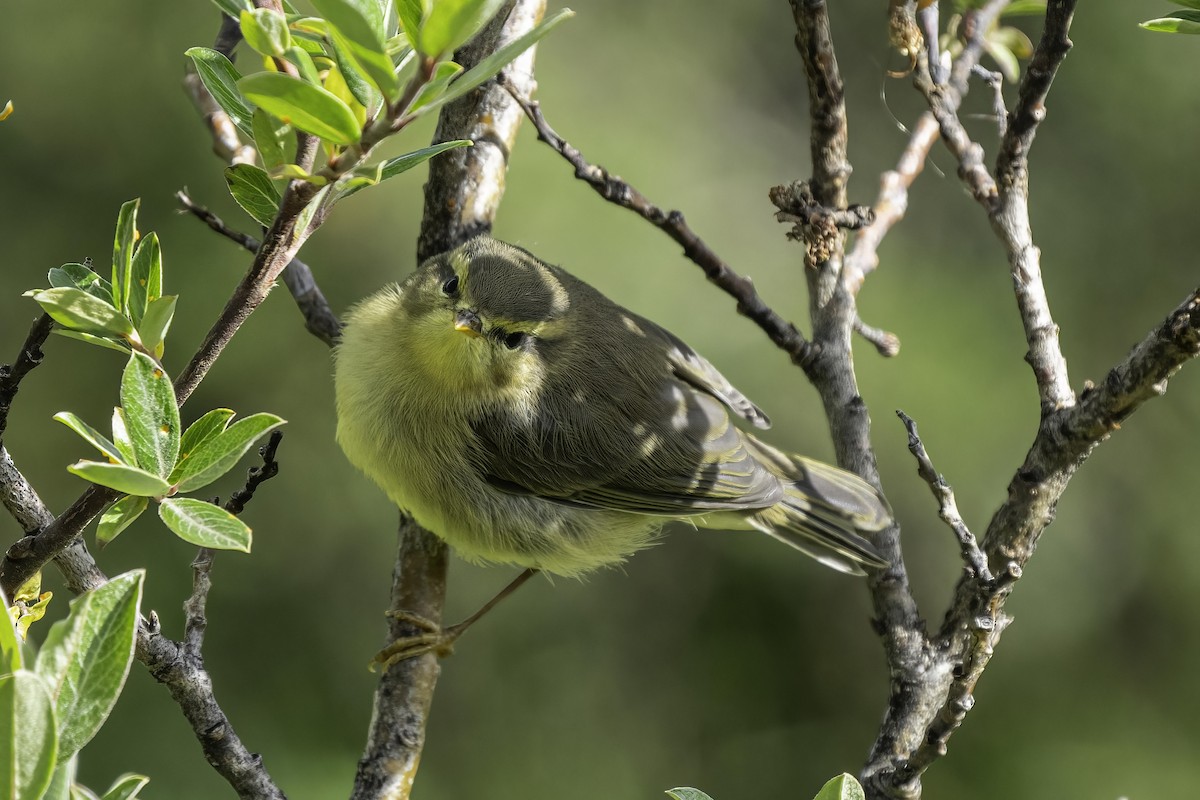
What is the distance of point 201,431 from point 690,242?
4.69 ft

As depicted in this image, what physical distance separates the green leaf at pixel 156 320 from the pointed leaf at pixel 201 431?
0.34ft

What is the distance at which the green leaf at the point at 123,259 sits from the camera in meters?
1.19

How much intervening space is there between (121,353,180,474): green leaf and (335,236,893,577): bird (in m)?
1.52

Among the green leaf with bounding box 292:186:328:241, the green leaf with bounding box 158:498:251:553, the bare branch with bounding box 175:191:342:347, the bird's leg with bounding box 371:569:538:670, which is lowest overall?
the bird's leg with bounding box 371:569:538:670

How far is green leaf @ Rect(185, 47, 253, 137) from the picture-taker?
1177mm

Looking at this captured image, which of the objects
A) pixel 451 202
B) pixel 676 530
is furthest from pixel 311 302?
pixel 676 530

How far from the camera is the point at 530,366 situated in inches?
116

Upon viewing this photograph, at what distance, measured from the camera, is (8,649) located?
3.02 ft

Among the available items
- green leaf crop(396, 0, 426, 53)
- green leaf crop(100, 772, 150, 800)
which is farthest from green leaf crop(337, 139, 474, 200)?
green leaf crop(100, 772, 150, 800)

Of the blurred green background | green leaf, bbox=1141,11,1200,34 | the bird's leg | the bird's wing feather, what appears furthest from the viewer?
the blurred green background

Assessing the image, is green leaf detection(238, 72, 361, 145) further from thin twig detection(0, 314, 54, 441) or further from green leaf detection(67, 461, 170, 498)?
thin twig detection(0, 314, 54, 441)

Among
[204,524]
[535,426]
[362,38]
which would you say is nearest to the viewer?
[362,38]

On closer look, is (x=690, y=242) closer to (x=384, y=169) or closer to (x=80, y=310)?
(x=384, y=169)

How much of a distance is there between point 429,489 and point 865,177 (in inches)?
121
